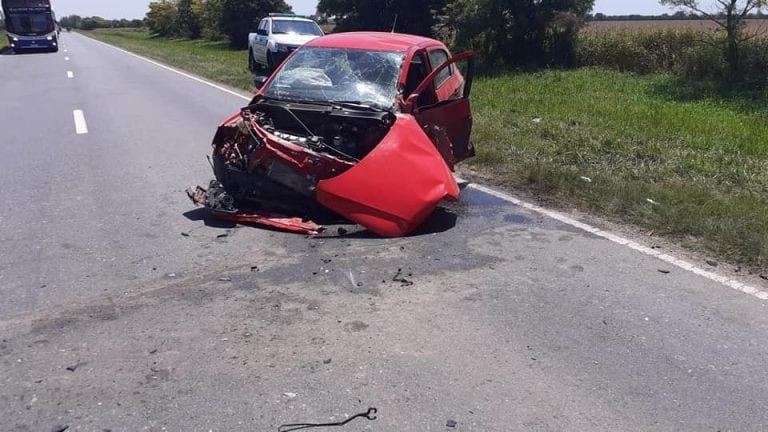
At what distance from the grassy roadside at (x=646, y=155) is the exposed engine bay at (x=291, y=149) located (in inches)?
88.4

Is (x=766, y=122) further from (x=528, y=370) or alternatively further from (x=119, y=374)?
(x=119, y=374)

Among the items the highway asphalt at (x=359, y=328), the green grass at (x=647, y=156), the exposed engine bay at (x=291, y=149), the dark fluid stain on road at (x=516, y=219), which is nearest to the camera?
the highway asphalt at (x=359, y=328)

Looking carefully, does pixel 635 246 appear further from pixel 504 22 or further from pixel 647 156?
pixel 504 22

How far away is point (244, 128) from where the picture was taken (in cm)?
665

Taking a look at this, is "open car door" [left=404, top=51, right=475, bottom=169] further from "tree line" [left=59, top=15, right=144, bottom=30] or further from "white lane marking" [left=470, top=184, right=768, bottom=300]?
"tree line" [left=59, top=15, right=144, bottom=30]

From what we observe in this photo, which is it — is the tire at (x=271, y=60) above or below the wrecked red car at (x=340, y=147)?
below

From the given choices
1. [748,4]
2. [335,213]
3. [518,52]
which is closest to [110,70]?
[518,52]

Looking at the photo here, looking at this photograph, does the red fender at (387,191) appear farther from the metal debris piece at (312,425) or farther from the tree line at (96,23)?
the tree line at (96,23)

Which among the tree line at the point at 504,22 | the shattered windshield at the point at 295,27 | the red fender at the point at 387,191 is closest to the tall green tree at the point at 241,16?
the tree line at the point at 504,22

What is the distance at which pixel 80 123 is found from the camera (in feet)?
41.8

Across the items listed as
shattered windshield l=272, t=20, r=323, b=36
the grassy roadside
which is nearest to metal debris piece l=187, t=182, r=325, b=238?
the grassy roadside

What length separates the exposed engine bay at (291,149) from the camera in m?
6.37

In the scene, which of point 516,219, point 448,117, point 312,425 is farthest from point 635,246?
point 312,425

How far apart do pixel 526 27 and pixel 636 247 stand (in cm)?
1731
